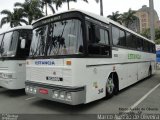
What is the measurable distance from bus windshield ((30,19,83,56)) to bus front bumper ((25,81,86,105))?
1006 mm

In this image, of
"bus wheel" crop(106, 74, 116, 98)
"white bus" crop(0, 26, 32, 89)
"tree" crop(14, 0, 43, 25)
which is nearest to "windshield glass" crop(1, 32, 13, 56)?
"white bus" crop(0, 26, 32, 89)

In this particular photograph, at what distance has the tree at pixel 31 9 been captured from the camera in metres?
29.8

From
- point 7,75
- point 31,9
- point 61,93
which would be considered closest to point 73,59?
point 61,93

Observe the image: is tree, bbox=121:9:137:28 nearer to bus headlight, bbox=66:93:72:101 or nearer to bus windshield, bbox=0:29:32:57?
bus windshield, bbox=0:29:32:57

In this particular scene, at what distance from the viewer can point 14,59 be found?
837cm

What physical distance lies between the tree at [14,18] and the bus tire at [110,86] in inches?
1044

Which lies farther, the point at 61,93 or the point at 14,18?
the point at 14,18

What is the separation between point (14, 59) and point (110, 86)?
3955mm

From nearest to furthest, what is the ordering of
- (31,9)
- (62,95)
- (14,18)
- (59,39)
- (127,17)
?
(62,95) < (59,39) < (31,9) < (14,18) < (127,17)

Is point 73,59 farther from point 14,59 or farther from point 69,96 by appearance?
point 14,59

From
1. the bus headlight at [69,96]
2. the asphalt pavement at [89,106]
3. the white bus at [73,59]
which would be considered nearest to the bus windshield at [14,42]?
the white bus at [73,59]

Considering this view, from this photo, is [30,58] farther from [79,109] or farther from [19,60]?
[79,109]

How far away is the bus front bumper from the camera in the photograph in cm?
565

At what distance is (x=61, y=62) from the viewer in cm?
604
